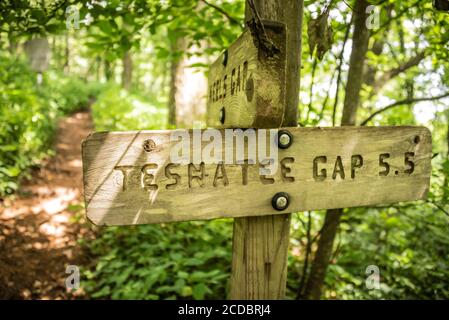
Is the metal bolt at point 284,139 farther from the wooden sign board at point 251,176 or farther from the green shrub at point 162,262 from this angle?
the green shrub at point 162,262

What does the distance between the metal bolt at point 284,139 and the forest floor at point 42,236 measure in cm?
230

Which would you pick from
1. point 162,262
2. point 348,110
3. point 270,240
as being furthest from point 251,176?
point 162,262

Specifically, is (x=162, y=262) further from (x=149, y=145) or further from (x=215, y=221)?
(x=149, y=145)

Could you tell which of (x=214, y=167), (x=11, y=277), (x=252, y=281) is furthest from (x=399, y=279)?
(x=11, y=277)

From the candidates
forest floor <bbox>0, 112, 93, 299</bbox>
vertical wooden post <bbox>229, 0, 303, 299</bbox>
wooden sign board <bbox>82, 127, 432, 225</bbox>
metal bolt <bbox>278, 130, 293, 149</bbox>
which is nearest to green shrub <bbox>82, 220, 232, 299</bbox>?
forest floor <bbox>0, 112, 93, 299</bbox>

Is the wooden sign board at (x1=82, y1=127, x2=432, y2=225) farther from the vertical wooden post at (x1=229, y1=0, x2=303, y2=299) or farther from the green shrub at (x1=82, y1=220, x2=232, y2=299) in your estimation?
the green shrub at (x1=82, y1=220, x2=232, y2=299)

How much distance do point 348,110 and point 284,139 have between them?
4.04ft

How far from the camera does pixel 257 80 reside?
40.0 inches

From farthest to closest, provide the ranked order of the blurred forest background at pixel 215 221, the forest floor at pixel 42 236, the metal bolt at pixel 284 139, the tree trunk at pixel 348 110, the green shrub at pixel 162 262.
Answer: the forest floor at pixel 42 236, the green shrub at pixel 162 262, the tree trunk at pixel 348 110, the blurred forest background at pixel 215 221, the metal bolt at pixel 284 139

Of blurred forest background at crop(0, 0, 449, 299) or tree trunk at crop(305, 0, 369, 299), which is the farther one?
tree trunk at crop(305, 0, 369, 299)

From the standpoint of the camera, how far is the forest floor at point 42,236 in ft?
8.67

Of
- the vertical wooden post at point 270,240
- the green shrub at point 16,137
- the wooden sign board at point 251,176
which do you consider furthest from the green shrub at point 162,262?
the green shrub at point 16,137

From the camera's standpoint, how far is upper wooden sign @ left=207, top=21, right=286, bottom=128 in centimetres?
100
